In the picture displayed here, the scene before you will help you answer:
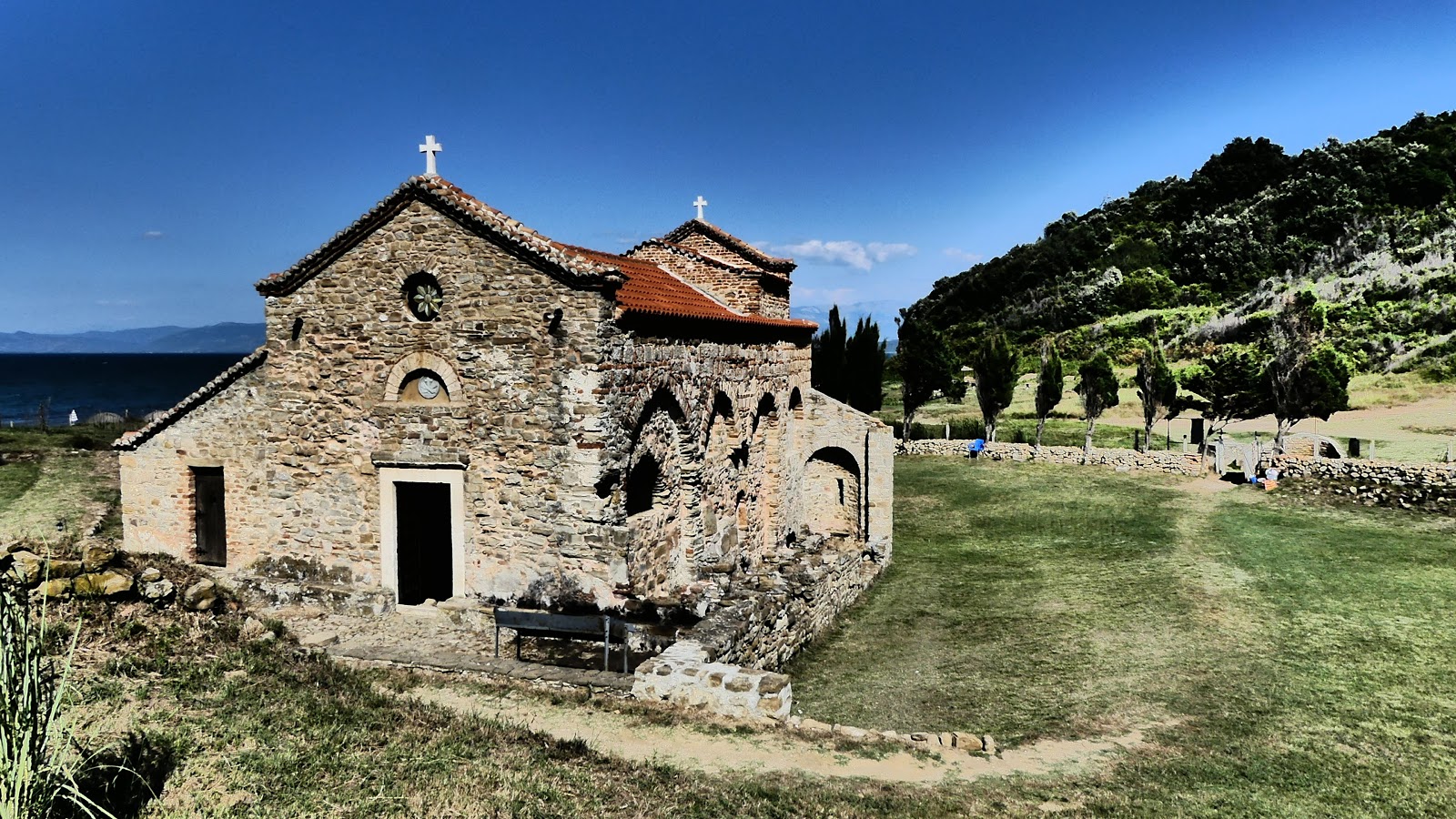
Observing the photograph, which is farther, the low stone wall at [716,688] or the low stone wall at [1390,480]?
the low stone wall at [1390,480]

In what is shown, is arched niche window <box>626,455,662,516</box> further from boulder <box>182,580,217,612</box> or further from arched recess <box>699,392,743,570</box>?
boulder <box>182,580,217,612</box>

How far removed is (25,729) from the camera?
4.00 meters

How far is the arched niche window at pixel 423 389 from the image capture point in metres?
12.4

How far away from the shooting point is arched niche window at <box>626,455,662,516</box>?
13.1 metres

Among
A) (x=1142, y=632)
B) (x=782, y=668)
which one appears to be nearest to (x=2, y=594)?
(x=782, y=668)

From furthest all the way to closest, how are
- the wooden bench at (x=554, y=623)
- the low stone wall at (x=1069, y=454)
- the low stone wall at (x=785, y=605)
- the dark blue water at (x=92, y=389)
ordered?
1. the dark blue water at (x=92, y=389)
2. the low stone wall at (x=1069, y=454)
3. the low stone wall at (x=785, y=605)
4. the wooden bench at (x=554, y=623)

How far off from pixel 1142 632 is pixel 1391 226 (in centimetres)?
7243

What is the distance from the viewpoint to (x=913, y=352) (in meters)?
36.2

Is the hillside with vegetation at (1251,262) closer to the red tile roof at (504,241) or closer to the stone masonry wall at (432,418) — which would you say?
the red tile roof at (504,241)

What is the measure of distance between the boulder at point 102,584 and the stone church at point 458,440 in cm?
435

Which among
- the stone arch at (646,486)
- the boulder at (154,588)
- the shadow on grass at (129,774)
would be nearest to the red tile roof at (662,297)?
the stone arch at (646,486)

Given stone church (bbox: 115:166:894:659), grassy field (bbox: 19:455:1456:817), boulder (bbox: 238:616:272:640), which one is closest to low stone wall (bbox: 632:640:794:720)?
stone church (bbox: 115:166:894:659)

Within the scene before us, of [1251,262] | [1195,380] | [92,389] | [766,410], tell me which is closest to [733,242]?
[766,410]

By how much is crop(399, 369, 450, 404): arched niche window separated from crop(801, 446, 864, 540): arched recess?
34.7 feet
